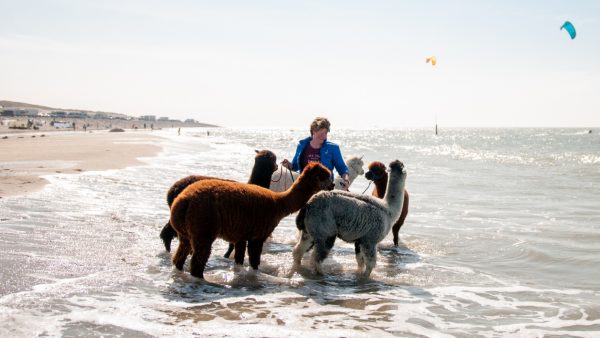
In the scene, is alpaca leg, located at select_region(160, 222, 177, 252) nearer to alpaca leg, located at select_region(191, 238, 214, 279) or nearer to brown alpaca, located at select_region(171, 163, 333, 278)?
brown alpaca, located at select_region(171, 163, 333, 278)

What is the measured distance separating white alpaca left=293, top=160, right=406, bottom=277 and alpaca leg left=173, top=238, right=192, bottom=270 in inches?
54.7

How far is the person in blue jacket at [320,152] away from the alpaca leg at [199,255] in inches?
106

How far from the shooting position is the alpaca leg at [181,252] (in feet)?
20.4

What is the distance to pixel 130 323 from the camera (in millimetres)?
4543

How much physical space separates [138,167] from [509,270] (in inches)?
637

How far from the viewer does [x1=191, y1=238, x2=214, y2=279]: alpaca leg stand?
5809 millimetres

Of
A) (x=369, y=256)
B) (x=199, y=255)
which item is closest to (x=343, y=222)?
(x=369, y=256)

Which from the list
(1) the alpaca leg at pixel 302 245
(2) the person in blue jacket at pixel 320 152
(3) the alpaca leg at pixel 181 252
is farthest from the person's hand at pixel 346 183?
(3) the alpaca leg at pixel 181 252

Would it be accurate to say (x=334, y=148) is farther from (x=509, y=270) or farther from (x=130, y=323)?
(x=130, y=323)

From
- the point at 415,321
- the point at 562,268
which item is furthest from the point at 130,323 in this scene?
the point at 562,268

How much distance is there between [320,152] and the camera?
8.51 meters

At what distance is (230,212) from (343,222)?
58.8 inches

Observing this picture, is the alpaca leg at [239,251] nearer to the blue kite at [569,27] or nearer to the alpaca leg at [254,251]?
the alpaca leg at [254,251]

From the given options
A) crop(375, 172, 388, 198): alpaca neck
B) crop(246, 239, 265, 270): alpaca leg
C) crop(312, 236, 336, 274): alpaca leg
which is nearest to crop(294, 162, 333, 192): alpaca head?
crop(312, 236, 336, 274): alpaca leg
